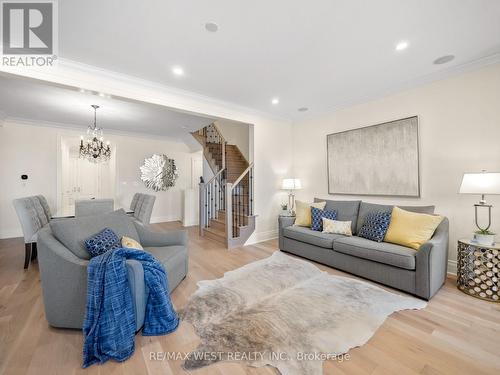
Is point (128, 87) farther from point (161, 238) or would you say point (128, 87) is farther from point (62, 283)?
point (62, 283)

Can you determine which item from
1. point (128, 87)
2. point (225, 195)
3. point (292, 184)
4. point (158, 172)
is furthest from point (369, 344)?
point (158, 172)

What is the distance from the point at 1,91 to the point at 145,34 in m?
3.31

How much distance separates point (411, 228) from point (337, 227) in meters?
0.93

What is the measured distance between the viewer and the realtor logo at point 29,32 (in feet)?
5.99

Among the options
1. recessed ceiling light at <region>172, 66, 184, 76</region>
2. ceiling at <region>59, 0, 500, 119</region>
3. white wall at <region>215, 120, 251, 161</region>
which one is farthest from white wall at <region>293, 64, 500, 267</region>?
white wall at <region>215, 120, 251, 161</region>

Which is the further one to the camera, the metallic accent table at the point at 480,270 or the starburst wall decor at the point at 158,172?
the starburst wall decor at the point at 158,172

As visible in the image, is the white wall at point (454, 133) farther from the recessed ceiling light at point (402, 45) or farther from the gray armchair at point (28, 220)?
the gray armchair at point (28, 220)

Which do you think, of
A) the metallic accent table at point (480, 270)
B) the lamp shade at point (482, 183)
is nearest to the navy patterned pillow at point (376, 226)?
the metallic accent table at point (480, 270)

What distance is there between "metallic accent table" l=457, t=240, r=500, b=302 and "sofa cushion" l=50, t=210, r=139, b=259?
3.83 m

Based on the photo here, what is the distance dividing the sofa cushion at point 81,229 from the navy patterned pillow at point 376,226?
3.10 meters

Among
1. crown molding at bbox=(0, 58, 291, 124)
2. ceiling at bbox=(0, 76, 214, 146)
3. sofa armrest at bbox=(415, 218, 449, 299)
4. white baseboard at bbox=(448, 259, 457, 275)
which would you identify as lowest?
white baseboard at bbox=(448, 259, 457, 275)

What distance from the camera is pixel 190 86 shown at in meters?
3.27

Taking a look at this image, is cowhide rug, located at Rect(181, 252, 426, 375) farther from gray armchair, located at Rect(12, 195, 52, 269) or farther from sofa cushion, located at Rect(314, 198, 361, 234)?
gray armchair, located at Rect(12, 195, 52, 269)

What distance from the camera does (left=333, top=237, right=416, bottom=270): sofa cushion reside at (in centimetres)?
233
